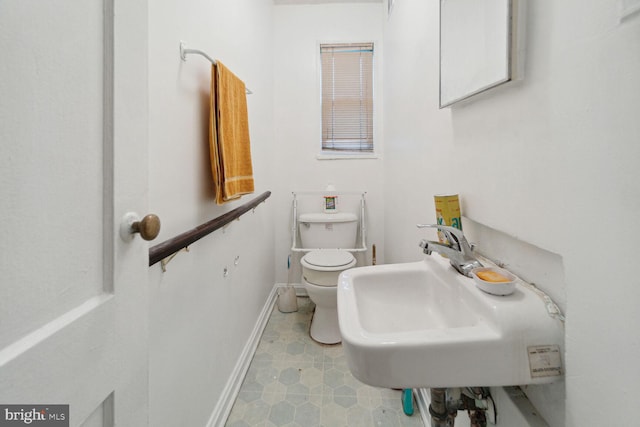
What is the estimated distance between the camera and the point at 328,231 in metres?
2.19

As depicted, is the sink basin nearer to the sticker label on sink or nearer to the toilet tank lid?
the sticker label on sink

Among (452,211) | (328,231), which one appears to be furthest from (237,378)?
(452,211)

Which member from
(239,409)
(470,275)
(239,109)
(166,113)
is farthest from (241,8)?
(239,409)

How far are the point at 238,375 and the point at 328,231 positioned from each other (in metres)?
1.13

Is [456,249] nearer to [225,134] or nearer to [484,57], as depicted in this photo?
[484,57]

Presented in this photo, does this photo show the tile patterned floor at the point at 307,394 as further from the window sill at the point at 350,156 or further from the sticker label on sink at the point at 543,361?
the window sill at the point at 350,156

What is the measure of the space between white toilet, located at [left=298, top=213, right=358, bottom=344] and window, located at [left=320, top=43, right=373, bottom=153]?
0.65m

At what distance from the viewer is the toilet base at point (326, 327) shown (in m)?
1.77

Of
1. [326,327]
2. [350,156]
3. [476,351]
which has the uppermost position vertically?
[350,156]

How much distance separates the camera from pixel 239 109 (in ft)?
4.18

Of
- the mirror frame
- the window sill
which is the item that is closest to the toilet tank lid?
the window sill

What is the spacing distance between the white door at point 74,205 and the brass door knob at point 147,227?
3 centimetres

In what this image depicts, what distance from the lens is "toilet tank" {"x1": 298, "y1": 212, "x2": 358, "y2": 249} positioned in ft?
7.17

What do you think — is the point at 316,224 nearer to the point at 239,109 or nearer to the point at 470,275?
the point at 239,109
